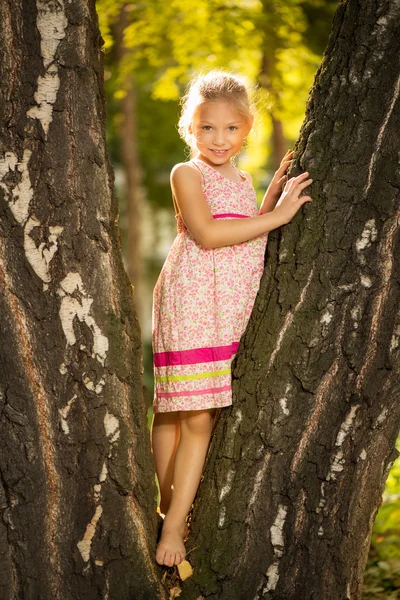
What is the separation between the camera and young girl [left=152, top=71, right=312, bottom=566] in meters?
2.49

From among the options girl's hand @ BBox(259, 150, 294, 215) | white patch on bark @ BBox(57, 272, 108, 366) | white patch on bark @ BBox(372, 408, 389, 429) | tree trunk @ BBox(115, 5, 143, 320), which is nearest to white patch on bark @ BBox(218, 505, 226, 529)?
white patch on bark @ BBox(372, 408, 389, 429)

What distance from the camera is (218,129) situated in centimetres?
271

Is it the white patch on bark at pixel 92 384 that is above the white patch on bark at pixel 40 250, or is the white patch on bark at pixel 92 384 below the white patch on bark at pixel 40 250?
below

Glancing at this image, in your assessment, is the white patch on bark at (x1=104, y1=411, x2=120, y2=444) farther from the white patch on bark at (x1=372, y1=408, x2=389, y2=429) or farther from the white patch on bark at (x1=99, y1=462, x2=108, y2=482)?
the white patch on bark at (x1=372, y1=408, x2=389, y2=429)

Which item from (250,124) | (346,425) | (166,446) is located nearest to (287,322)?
(346,425)

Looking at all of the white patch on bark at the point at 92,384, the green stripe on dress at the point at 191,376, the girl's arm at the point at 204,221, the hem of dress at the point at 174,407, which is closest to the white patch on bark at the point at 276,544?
the hem of dress at the point at 174,407

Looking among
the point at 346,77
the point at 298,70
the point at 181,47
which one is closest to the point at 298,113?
the point at 298,70

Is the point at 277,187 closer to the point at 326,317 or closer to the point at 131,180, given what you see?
the point at 326,317

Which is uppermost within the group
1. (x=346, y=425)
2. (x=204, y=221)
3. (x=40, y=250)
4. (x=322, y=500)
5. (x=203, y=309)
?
(x=204, y=221)

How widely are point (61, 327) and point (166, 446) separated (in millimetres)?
976

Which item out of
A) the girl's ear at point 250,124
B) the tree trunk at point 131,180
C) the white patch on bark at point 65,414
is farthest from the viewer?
the tree trunk at point 131,180

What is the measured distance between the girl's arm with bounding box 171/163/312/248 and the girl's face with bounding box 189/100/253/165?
0.48 feet

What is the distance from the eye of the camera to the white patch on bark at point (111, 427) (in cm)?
213

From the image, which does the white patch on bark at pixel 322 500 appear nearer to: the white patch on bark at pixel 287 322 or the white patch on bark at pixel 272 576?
the white patch on bark at pixel 272 576
